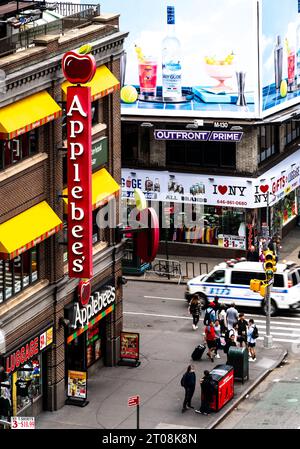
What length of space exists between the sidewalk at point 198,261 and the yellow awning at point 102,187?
53.3ft

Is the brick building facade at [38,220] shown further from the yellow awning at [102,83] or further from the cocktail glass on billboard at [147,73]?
the cocktail glass on billboard at [147,73]

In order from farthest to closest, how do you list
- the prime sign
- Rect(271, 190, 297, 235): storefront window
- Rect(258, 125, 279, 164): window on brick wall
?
Rect(271, 190, 297, 235): storefront window < Rect(258, 125, 279, 164): window on brick wall < the prime sign

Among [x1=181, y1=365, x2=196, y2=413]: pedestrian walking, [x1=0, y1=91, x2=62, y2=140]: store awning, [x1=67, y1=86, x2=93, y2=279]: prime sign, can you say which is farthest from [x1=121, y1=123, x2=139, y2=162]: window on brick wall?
[x1=67, y1=86, x2=93, y2=279]: prime sign

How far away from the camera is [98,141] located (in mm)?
42000

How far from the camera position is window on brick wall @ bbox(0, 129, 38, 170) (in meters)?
35.4

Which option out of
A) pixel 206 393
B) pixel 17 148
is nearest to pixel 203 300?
pixel 206 393

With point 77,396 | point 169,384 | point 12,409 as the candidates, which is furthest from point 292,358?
point 12,409

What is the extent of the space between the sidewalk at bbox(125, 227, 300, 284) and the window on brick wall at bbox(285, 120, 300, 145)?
5.81 metres

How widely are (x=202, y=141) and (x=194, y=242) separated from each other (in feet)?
18.8

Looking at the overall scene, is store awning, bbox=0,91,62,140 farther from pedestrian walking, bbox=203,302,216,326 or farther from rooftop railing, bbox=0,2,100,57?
pedestrian walking, bbox=203,302,216,326

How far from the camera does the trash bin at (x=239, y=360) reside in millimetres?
42000

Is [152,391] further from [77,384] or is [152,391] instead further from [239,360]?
[239,360]

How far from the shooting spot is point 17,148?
119ft

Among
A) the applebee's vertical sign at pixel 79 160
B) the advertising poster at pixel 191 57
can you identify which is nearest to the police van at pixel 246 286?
the advertising poster at pixel 191 57
